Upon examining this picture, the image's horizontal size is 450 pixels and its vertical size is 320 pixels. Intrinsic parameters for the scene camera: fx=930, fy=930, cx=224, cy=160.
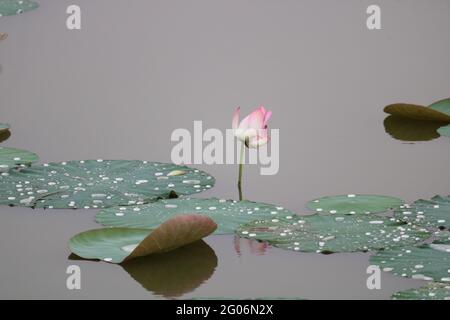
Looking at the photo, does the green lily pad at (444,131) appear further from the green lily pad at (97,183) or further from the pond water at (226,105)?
the green lily pad at (97,183)

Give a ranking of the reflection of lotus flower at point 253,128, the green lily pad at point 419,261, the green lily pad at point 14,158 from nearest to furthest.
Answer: the green lily pad at point 419,261 < the reflection of lotus flower at point 253,128 < the green lily pad at point 14,158

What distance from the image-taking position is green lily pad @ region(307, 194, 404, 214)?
87.7 inches

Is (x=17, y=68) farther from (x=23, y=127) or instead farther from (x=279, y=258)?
(x=279, y=258)

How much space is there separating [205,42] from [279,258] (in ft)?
7.03

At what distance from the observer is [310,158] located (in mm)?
2734

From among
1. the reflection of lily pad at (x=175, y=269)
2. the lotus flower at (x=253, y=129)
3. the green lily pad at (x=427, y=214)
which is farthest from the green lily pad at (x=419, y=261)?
the lotus flower at (x=253, y=129)

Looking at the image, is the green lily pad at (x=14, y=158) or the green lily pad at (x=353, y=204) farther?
the green lily pad at (x=14, y=158)

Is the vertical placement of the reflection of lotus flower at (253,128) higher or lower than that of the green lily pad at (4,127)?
higher

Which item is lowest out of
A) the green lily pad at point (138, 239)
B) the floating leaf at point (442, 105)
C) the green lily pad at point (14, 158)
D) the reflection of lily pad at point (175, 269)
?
the reflection of lily pad at point (175, 269)

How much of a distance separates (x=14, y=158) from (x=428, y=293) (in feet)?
4.36

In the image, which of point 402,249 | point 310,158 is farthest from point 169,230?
point 310,158

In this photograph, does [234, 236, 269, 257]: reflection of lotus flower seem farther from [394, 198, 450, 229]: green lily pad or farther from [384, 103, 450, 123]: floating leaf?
[384, 103, 450, 123]: floating leaf

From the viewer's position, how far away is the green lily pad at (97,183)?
7.45ft
